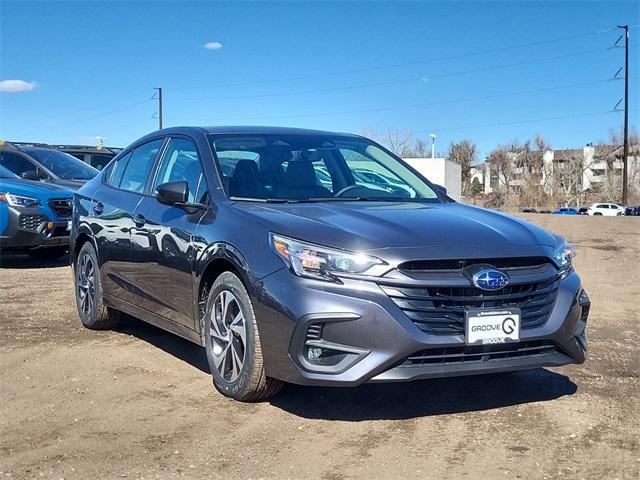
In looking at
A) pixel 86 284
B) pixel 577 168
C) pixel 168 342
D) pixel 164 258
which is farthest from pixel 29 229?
pixel 577 168

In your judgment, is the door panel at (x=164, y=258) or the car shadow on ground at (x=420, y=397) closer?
the car shadow on ground at (x=420, y=397)

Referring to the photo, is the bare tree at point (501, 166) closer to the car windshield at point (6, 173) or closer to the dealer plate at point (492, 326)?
the car windshield at point (6, 173)

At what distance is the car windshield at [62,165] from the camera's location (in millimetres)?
11688

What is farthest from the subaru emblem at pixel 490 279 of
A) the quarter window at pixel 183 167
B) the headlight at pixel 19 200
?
the headlight at pixel 19 200

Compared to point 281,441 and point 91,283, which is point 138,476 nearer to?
point 281,441

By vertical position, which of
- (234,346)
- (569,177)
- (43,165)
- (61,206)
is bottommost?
(234,346)

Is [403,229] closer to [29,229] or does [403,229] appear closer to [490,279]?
[490,279]

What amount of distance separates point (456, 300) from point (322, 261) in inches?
27.3

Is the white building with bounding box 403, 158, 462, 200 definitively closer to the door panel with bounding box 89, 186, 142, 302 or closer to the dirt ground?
the door panel with bounding box 89, 186, 142, 302

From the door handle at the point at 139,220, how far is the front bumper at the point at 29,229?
5.10m

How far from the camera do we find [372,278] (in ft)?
12.3

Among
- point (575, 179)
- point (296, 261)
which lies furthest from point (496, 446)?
point (575, 179)

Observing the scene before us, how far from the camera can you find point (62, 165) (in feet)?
39.1

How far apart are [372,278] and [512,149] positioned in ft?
258
